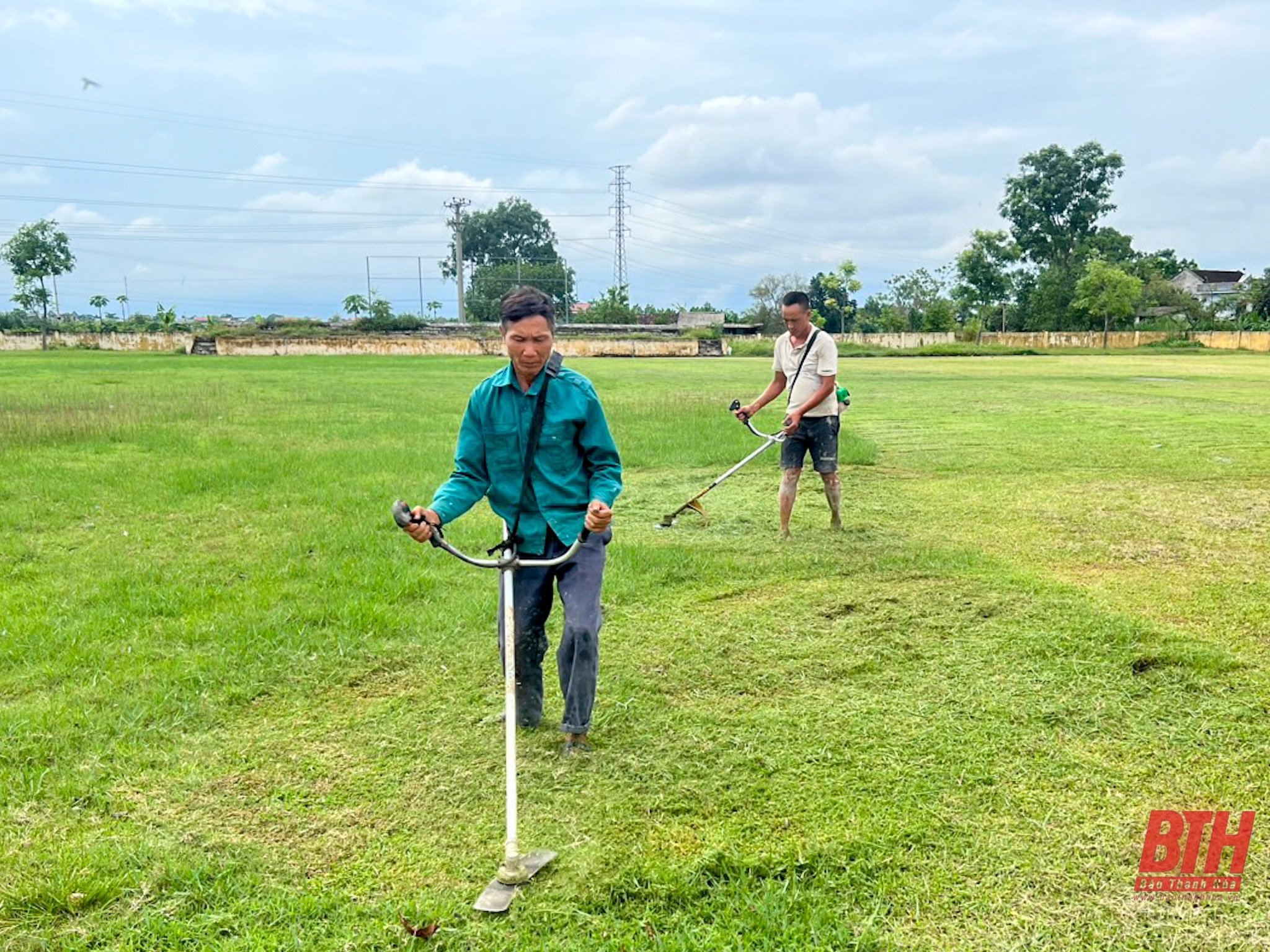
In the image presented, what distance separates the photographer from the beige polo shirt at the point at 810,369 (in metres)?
7.13

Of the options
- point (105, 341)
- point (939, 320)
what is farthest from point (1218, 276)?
point (105, 341)

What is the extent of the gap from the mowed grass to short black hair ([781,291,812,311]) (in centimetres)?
191

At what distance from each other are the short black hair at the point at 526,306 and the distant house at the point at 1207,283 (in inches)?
3306

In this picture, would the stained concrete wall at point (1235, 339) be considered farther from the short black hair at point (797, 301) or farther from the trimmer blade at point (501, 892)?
the trimmer blade at point (501, 892)

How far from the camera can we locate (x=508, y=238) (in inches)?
3952

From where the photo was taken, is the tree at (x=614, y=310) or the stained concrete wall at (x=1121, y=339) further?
the tree at (x=614, y=310)

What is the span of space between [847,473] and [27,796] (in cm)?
904

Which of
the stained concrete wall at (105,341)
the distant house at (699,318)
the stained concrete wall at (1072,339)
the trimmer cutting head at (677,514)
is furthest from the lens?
the distant house at (699,318)

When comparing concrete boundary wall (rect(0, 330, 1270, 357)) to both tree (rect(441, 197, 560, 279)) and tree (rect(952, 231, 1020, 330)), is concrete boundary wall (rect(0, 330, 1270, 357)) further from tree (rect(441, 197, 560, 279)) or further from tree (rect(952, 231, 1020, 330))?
tree (rect(441, 197, 560, 279))

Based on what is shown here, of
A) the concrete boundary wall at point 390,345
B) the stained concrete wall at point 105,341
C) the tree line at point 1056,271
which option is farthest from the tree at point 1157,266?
the stained concrete wall at point 105,341

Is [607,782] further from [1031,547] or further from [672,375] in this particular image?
[672,375]

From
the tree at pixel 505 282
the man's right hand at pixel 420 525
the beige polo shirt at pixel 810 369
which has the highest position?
the tree at pixel 505 282

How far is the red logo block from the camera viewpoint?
2.89 m

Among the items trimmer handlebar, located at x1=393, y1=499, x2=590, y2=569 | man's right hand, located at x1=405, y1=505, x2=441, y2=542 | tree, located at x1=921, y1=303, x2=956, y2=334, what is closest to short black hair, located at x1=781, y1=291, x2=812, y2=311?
trimmer handlebar, located at x1=393, y1=499, x2=590, y2=569
